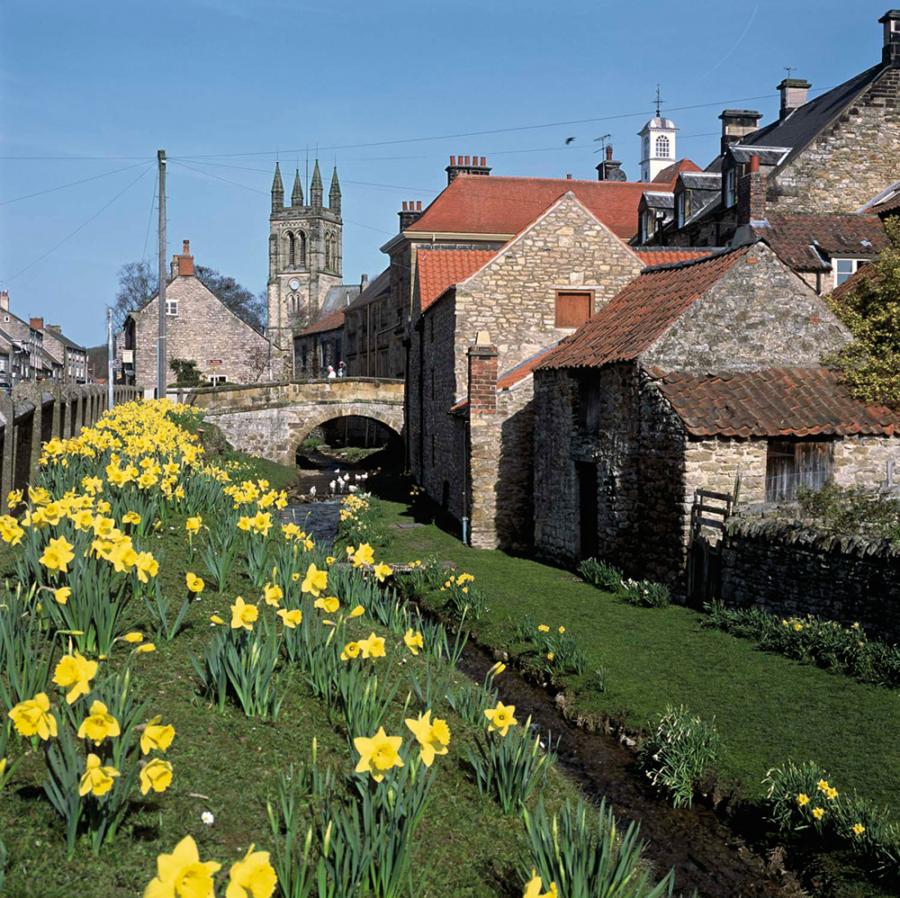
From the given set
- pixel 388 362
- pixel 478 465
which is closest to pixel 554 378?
pixel 478 465

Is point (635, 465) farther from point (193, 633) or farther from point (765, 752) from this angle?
point (193, 633)

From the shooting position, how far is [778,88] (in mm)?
40406

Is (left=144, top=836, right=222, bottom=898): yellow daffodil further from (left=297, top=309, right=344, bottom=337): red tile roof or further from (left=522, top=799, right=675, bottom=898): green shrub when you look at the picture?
(left=297, top=309, right=344, bottom=337): red tile roof

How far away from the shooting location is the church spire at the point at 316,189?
122 meters

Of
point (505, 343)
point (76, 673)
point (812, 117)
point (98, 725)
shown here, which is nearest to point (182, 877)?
point (98, 725)

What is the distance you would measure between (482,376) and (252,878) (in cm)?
1978

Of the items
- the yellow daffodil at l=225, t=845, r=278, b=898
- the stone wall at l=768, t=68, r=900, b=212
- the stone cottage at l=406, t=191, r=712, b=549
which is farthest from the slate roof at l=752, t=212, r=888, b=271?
the yellow daffodil at l=225, t=845, r=278, b=898

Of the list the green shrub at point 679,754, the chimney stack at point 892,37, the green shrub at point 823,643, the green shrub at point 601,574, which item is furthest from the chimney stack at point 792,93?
the green shrub at point 679,754

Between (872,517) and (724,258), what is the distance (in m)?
6.48

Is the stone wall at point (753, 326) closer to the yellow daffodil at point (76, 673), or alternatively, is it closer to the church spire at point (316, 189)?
the yellow daffodil at point (76, 673)

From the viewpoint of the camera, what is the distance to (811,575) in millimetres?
12953

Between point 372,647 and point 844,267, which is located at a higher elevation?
point 844,267

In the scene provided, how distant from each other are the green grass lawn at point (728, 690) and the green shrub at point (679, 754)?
173 millimetres

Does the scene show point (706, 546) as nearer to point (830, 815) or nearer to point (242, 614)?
point (830, 815)
